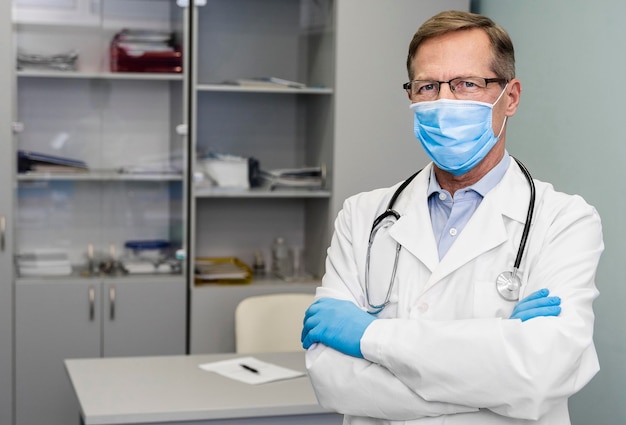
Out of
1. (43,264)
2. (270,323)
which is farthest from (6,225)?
(270,323)

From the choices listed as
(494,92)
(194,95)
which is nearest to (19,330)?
(194,95)

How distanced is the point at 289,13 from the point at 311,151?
728 millimetres

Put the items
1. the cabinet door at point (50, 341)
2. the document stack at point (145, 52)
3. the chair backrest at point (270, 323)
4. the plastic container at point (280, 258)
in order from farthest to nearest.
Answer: the plastic container at point (280, 258)
the document stack at point (145, 52)
the cabinet door at point (50, 341)
the chair backrest at point (270, 323)

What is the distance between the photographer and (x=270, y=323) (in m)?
3.54

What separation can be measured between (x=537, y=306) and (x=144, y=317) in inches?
101

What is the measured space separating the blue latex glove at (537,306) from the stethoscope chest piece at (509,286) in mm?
46

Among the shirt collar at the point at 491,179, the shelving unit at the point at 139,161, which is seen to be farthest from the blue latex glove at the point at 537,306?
the shelving unit at the point at 139,161

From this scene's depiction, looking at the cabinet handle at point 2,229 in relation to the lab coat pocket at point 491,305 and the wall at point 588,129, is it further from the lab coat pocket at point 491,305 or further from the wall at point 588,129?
the lab coat pocket at point 491,305

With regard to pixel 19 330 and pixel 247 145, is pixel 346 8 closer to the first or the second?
pixel 247 145

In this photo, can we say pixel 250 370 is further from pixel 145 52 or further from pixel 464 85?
pixel 145 52

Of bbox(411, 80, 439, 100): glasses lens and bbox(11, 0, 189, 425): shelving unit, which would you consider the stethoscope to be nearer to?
bbox(411, 80, 439, 100): glasses lens

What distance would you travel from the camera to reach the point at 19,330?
374 centimetres

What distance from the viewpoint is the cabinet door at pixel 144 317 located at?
384 centimetres

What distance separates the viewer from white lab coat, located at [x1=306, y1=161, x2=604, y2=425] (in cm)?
158
